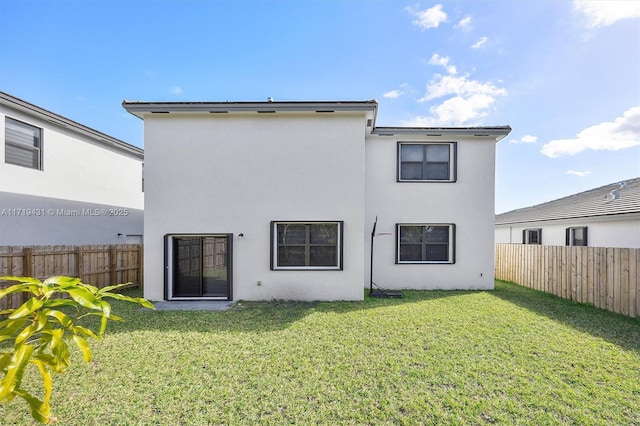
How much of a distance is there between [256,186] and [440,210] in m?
6.20

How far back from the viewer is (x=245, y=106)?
751 cm

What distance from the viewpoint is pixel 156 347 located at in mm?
4723

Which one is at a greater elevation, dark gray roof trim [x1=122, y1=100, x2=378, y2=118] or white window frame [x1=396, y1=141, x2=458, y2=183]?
dark gray roof trim [x1=122, y1=100, x2=378, y2=118]

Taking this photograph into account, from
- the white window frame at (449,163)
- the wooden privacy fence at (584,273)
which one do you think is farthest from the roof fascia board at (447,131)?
the wooden privacy fence at (584,273)

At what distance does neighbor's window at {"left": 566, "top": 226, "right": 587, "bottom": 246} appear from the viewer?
1084cm

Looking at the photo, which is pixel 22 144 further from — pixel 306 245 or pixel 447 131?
pixel 447 131

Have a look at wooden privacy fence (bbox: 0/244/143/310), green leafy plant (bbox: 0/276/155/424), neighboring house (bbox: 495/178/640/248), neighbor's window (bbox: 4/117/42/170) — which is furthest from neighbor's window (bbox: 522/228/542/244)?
neighbor's window (bbox: 4/117/42/170)

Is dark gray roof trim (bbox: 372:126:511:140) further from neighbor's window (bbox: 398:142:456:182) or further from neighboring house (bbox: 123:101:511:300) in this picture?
neighboring house (bbox: 123:101:511:300)

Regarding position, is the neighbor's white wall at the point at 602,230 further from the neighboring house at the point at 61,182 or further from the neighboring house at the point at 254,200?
the neighboring house at the point at 61,182

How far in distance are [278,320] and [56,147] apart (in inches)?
394

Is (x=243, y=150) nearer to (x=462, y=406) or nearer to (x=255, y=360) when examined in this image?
(x=255, y=360)

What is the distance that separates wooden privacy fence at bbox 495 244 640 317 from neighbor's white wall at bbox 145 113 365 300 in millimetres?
6236

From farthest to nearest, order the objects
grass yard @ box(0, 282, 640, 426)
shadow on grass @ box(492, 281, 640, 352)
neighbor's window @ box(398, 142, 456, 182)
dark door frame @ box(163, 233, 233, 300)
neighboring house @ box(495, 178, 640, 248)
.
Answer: neighbor's window @ box(398, 142, 456, 182), neighboring house @ box(495, 178, 640, 248), dark door frame @ box(163, 233, 233, 300), shadow on grass @ box(492, 281, 640, 352), grass yard @ box(0, 282, 640, 426)

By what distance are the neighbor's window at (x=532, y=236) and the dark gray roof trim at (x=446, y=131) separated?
7.49 meters
